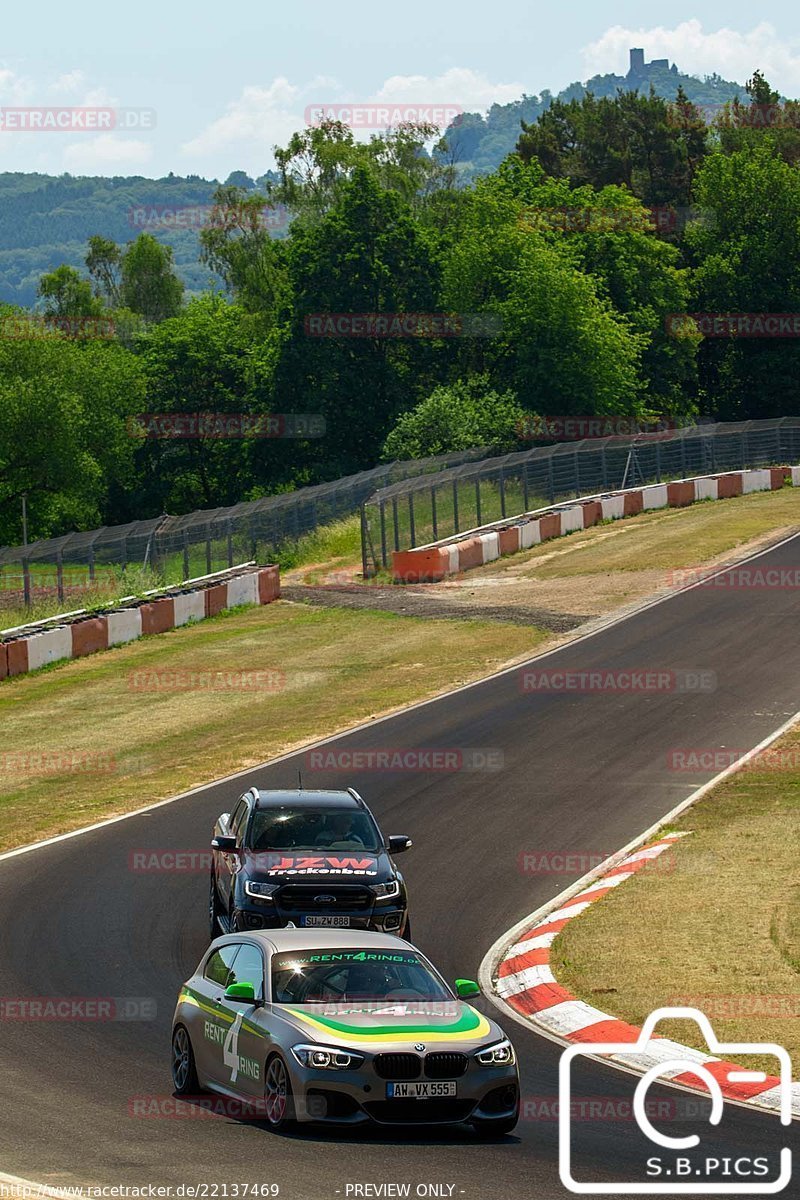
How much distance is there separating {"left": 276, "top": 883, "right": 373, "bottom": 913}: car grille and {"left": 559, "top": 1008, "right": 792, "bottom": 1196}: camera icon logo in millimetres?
3024

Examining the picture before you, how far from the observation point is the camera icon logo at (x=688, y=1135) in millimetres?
9945

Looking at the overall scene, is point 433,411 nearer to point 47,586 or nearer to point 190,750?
point 47,586

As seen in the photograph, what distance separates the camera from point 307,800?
17750 millimetres

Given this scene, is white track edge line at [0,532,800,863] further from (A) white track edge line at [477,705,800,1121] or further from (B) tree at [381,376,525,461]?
(B) tree at [381,376,525,461]

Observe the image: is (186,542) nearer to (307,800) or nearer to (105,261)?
(307,800)

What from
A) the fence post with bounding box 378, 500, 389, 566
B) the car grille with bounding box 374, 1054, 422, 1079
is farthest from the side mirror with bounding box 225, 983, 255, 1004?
the fence post with bounding box 378, 500, 389, 566

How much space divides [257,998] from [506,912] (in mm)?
7299

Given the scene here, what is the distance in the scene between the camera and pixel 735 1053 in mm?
13148

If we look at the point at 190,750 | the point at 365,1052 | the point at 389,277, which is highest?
the point at 389,277

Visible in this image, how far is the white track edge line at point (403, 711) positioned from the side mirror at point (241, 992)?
1060 centimetres

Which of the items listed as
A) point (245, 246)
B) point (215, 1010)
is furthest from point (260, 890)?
point (245, 246)

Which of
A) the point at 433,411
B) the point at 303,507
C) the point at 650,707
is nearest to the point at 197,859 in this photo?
the point at 650,707

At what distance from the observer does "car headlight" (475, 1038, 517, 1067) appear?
11172mm

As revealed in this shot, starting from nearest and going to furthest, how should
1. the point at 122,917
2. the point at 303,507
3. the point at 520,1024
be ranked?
the point at 520,1024
the point at 122,917
the point at 303,507
